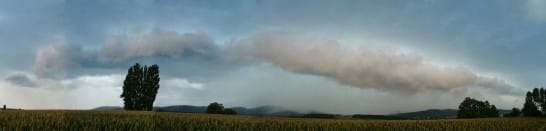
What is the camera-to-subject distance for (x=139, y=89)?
100 meters

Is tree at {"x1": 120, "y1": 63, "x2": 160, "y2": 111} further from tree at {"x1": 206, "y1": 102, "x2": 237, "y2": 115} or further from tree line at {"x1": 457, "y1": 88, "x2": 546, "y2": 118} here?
tree line at {"x1": 457, "y1": 88, "x2": 546, "y2": 118}

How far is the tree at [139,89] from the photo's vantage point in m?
99.0

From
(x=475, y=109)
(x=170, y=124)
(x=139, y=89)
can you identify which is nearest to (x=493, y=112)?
(x=475, y=109)

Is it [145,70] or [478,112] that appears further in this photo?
[478,112]

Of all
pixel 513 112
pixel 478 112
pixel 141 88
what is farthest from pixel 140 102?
pixel 513 112

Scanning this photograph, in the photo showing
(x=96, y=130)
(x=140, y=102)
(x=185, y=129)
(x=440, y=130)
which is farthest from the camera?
(x=140, y=102)

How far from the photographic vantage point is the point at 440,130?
30.2 metres

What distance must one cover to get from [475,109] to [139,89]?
76608 mm

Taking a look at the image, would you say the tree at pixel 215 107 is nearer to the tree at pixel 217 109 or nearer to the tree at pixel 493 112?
the tree at pixel 217 109

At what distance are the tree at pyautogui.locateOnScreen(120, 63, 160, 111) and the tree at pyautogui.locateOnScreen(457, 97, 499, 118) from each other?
7077 centimetres

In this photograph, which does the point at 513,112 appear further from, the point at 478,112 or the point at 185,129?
the point at 185,129

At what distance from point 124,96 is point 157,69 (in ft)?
30.8

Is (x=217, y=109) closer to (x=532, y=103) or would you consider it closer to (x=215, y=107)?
(x=215, y=107)

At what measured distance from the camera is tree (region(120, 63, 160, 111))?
325 ft
